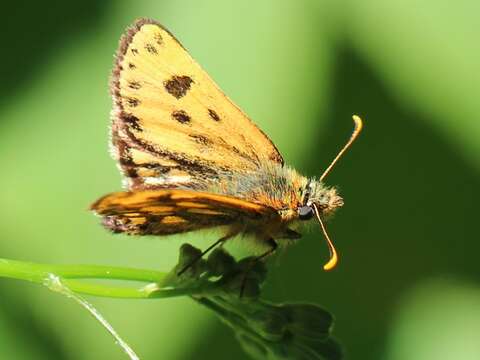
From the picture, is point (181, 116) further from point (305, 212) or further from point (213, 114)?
point (305, 212)

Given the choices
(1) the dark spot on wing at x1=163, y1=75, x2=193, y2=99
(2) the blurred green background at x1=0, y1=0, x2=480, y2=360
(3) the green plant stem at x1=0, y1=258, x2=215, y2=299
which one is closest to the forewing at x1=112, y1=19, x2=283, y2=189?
(1) the dark spot on wing at x1=163, y1=75, x2=193, y2=99

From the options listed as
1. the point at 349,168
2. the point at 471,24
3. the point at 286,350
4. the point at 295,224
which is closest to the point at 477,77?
the point at 471,24

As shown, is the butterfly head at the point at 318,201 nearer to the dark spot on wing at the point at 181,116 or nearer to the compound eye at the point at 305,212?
the compound eye at the point at 305,212

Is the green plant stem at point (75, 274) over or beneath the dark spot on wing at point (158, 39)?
beneath

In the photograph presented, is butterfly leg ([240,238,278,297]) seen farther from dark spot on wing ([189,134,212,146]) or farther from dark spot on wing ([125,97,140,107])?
dark spot on wing ([125,97,140,107])

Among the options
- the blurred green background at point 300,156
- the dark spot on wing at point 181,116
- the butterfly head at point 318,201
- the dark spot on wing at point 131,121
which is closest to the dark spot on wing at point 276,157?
the butterfly head at point 318,201

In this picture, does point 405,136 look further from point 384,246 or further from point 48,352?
point 48,352

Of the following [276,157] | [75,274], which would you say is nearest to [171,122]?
A: [276,157]
